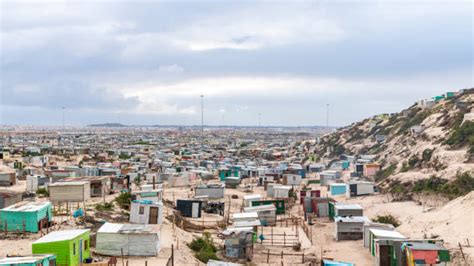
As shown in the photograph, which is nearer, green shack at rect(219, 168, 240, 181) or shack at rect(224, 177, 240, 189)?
shack at rect(224, 177, 240, 189)

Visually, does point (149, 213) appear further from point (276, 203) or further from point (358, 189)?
point (358, 189)

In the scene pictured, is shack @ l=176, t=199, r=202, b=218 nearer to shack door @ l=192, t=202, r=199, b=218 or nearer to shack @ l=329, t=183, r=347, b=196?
shack door @ l=192, t=202, r=199, b=218

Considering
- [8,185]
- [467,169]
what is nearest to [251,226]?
[467,169]

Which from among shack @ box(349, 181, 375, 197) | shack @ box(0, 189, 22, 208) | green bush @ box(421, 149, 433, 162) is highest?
green bush @ box(421, 149, 433, 162)

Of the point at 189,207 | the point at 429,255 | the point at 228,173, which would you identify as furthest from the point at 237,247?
the point at 228,173

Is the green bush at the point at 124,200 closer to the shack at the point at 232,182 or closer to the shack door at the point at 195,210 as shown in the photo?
the shack door at the point at 195,210

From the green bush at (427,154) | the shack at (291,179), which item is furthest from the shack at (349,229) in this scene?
the shack at (291,179)

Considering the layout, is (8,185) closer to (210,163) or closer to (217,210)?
(217,210)

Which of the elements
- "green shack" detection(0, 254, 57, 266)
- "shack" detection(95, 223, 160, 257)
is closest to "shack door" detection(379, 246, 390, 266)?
"shack" detection(95, 223, 160, 257)
